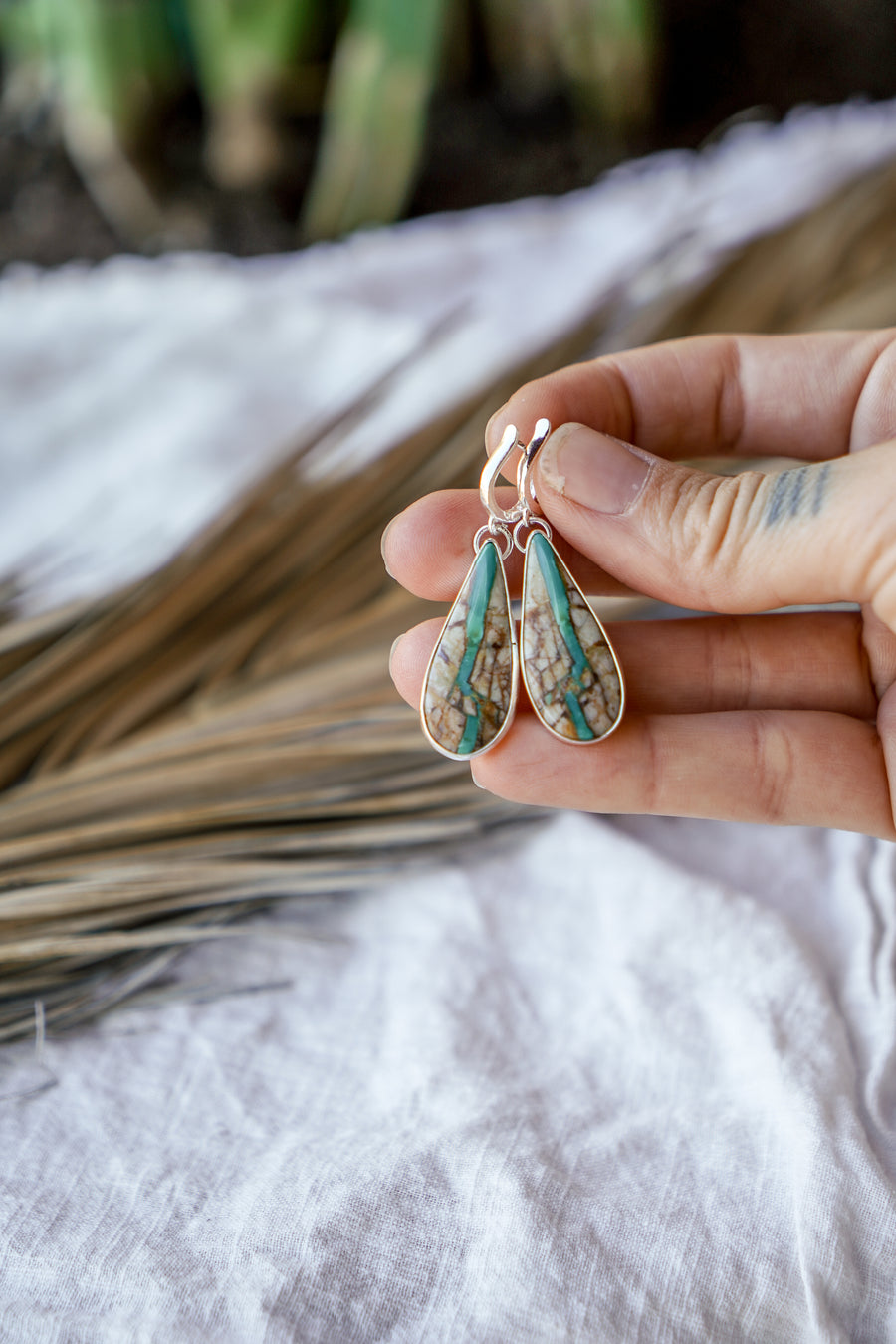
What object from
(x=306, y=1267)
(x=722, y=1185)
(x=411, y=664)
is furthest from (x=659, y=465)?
(x=306, y=1267)

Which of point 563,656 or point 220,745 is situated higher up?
point 563,656

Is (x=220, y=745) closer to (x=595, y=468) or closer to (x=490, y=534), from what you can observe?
(x=490, y=534)

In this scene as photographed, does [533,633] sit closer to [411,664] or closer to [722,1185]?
[411,664]

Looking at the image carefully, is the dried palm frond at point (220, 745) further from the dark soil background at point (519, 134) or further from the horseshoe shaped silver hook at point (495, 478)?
the dark soil background at point (519, 134)

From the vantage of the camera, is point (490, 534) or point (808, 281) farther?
point (808, 281)

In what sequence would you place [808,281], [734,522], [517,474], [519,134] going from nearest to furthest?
[734,522], [517,474], [808,281], [519,134]

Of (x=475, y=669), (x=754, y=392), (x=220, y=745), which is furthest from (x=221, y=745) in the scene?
(x=754, y=392)
